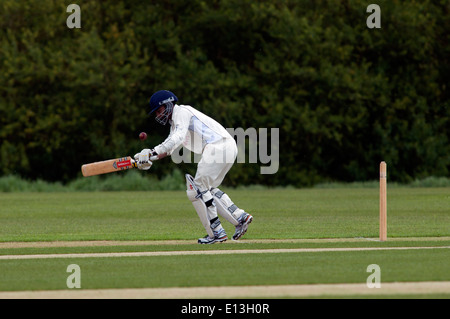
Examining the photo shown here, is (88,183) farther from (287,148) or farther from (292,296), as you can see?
(292,296)

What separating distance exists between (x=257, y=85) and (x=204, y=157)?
92.1 feet

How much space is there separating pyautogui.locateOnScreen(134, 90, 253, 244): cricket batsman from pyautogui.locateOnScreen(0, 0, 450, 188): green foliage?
25372mm

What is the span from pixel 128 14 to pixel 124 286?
3472 cm

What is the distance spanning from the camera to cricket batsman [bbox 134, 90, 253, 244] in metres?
14.3

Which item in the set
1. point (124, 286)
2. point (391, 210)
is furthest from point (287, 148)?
point (124, 286)

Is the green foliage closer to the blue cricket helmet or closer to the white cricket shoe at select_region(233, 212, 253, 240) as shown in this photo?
the white cricket shoe at select_region(233, 212, 253, 240)

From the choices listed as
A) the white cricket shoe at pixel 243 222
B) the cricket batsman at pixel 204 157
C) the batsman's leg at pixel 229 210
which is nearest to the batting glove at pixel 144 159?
the cricket batsman at pixel 204 157

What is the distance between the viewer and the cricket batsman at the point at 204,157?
47.0 ft

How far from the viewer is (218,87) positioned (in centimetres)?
4116

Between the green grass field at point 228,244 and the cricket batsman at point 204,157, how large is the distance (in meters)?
0.48

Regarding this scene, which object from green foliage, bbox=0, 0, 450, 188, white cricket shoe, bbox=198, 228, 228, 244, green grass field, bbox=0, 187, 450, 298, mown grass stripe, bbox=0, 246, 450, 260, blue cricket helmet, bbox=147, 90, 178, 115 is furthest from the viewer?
green foliage, bbox=0, 0, 450, 188

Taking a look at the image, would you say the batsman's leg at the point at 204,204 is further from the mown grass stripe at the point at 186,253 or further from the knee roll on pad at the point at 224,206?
the mown grass stripe at the point at 186,253

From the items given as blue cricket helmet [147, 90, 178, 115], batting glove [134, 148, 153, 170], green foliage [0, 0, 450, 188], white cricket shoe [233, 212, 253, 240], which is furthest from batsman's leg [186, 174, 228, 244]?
green foliage [0, 0, 450, 188]
